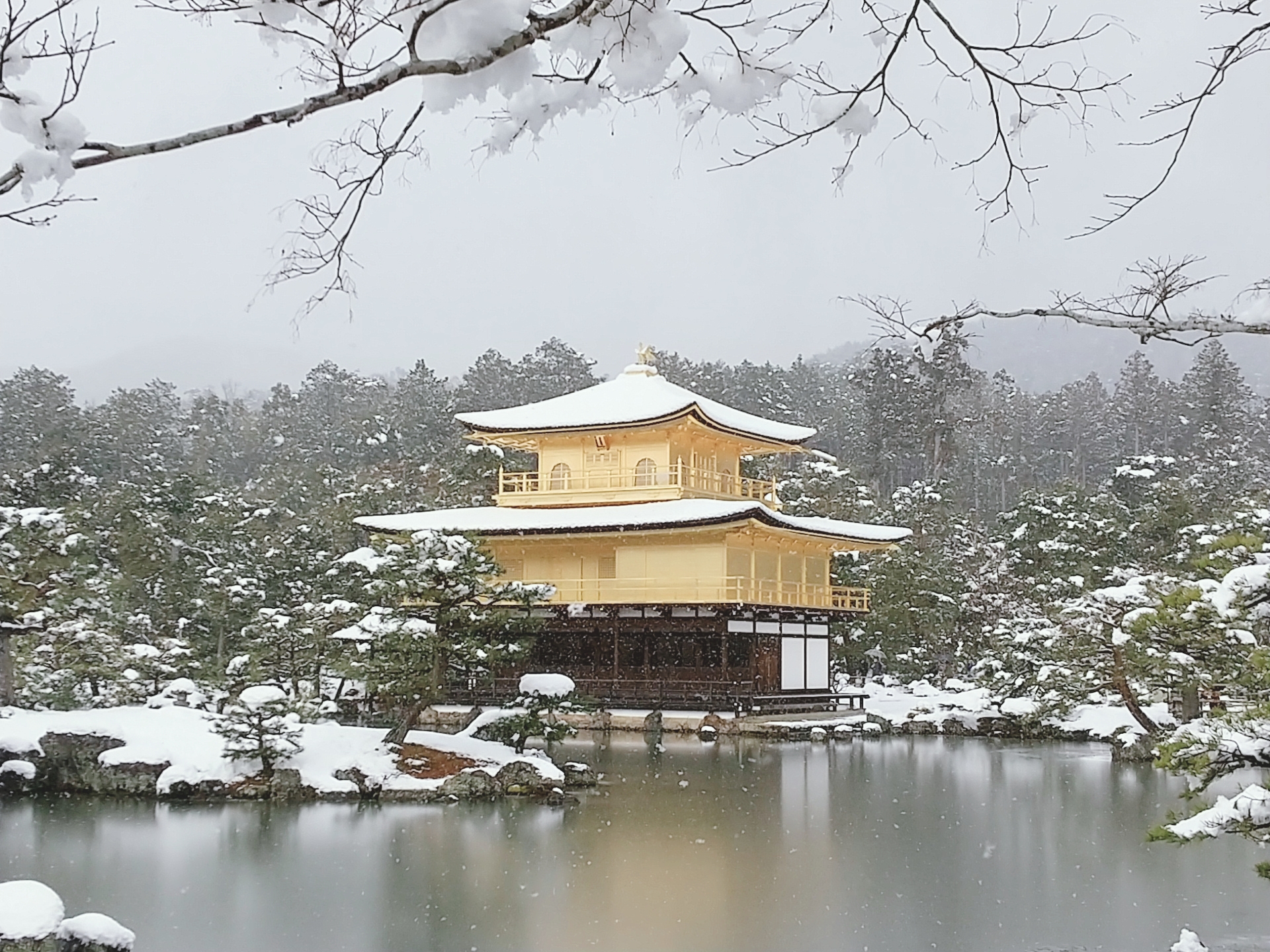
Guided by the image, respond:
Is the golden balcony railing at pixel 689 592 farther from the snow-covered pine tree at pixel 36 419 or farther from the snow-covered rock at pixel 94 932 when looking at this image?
the snow-covered pine tree at pixel 36 419

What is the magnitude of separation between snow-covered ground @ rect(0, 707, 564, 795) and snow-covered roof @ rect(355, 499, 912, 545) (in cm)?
641

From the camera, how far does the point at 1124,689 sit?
1409 centimetres

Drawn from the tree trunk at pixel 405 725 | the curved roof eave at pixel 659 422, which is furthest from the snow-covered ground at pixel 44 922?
the curved roof eave at pixel 659 422

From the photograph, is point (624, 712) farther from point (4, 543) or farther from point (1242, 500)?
point (1242, 500)

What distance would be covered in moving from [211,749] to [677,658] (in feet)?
31.8

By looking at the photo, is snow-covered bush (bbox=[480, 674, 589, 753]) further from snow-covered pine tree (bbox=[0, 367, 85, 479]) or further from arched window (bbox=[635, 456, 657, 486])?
snow-covered pine tree (bbox=[0, 367, 85, 479])

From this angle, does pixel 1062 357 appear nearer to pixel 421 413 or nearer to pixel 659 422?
pixel 421 413

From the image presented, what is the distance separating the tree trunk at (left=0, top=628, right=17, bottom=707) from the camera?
41.7 ft

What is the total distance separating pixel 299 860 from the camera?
7879 millimetres

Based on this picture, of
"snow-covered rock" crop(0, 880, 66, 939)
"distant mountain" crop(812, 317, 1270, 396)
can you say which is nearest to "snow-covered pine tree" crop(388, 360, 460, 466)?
"snow-covered rock" crop(0, 880, 66, 939)

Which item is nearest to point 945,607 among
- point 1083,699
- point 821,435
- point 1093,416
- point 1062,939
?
point 1083,699

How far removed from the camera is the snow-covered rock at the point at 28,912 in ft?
15.9

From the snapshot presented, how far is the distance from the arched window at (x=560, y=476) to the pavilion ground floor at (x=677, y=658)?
2.86m

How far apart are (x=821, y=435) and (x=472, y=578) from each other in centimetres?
3697
